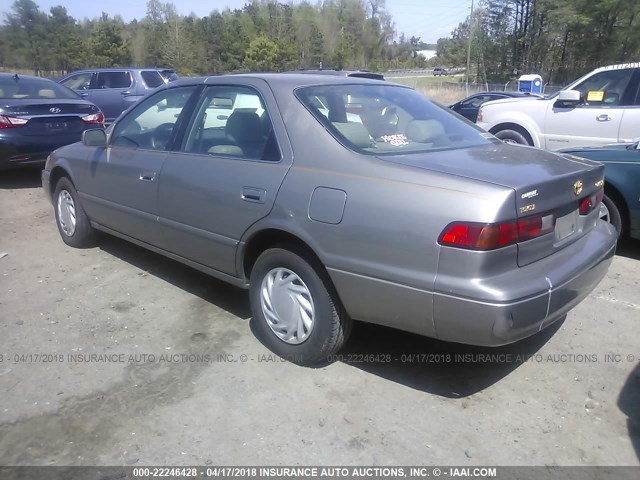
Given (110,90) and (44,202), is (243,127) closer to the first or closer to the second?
(44,202)

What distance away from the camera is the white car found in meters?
7.18

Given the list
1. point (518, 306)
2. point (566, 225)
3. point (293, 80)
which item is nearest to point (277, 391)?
point (518, 306)

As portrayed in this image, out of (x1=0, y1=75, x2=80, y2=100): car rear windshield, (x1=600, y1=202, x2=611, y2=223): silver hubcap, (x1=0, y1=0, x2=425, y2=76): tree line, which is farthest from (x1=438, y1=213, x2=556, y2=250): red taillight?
(x1=0, y1=0, x2=425, y2=76): tree line

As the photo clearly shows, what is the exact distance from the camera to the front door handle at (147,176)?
4.18 m

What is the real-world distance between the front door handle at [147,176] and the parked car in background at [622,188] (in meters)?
3.78

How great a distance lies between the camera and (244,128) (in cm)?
371

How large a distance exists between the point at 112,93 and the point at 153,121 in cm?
972

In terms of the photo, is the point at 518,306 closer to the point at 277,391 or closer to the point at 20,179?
the point at 277,391

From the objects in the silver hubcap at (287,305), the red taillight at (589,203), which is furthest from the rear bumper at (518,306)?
the silver hubcap at (287,305)

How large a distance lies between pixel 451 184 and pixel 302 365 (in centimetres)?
144

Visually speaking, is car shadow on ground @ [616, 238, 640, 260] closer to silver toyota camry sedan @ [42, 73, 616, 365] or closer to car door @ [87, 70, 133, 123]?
silver toyota camry sedan @ [42, 73, 616, 365]

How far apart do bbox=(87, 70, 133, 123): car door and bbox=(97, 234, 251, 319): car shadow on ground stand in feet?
27.4

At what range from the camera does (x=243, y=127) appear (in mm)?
3717

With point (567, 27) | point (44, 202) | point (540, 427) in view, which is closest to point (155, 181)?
point (540, 427)
